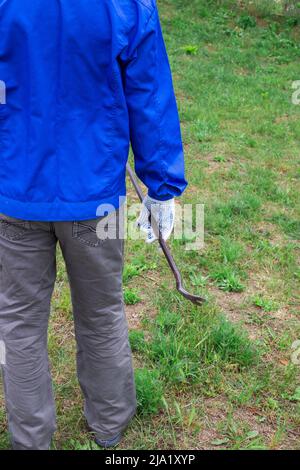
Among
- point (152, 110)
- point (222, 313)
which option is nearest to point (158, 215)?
point (152, 110)

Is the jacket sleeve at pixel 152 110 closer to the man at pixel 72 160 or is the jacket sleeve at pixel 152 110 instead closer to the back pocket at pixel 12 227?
the man at pixel 72 160

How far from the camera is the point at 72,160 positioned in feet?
6.20

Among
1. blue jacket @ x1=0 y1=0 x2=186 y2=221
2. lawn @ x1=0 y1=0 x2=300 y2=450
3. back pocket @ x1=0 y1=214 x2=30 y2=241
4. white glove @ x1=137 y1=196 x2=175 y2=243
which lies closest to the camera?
blue jacket @ x1=0 y1=0 x2=186 y2=221

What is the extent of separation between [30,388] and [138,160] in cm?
94

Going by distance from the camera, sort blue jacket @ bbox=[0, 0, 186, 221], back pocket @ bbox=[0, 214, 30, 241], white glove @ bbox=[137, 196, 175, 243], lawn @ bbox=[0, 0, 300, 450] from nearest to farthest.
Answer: blue jacket @ bbox=[0, 0, 186, 221] → back pocket @ bbox=[0, 214, 30, 241] → white glove @ bbox=[137, 196, 175, 243] → lawn @ bbox=[0, 0, 300, 450]

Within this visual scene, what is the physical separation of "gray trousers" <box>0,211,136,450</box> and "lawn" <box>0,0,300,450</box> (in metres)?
0.21

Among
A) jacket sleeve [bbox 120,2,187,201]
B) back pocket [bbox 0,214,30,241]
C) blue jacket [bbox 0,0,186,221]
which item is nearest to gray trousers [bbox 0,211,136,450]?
back pocket [bbox 0,214,30,241]

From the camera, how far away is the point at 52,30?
1.71m

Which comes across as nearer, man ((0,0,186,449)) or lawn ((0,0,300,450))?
man ((0,0,186,449))

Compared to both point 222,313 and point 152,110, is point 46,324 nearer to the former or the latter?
point 152,110

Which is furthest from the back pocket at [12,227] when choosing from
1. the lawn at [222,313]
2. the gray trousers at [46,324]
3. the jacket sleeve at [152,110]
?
the lawn at [222,313]

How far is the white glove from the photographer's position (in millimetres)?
2170

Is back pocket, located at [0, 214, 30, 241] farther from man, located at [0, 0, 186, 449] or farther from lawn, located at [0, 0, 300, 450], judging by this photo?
lawn, located at [0, 0, 300, 450]

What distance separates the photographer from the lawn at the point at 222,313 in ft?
8.55
